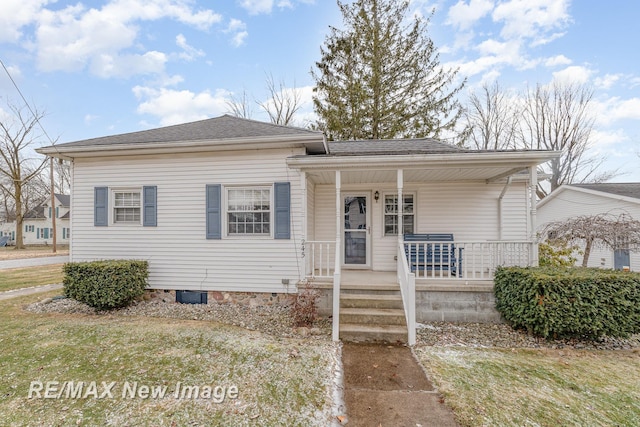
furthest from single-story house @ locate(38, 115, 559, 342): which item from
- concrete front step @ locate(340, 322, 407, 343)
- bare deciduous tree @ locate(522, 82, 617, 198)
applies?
bare deciduous tree @ locate(522, 82, 617, 198)

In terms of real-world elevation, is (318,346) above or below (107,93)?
below

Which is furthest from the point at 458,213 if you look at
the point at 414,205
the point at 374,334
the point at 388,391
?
the point at 388,391

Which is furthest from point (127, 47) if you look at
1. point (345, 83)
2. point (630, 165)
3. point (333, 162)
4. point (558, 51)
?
point (630, 165)

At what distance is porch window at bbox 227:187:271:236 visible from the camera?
Answer: 247 inches

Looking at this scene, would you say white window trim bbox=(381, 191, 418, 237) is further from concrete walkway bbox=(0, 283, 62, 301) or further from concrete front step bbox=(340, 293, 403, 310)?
concrete walkway bbox=(0, 283, 62, 301)

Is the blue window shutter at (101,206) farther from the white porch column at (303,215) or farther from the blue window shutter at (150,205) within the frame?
the white porch column at (303,215)

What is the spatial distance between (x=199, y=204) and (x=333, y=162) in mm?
3074

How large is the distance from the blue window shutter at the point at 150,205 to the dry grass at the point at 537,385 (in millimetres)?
5874

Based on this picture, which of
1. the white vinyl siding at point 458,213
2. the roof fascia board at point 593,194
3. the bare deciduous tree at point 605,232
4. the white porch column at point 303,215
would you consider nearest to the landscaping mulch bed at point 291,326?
the white porch column at point 303,215

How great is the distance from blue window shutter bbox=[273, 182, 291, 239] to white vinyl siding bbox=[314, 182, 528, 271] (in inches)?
88.4

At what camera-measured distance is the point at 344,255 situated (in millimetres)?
7473

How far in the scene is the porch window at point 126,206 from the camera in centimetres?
668

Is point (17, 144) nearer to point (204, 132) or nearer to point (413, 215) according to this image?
point (204, 132)

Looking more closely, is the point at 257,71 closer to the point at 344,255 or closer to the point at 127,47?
the point at 127,47
